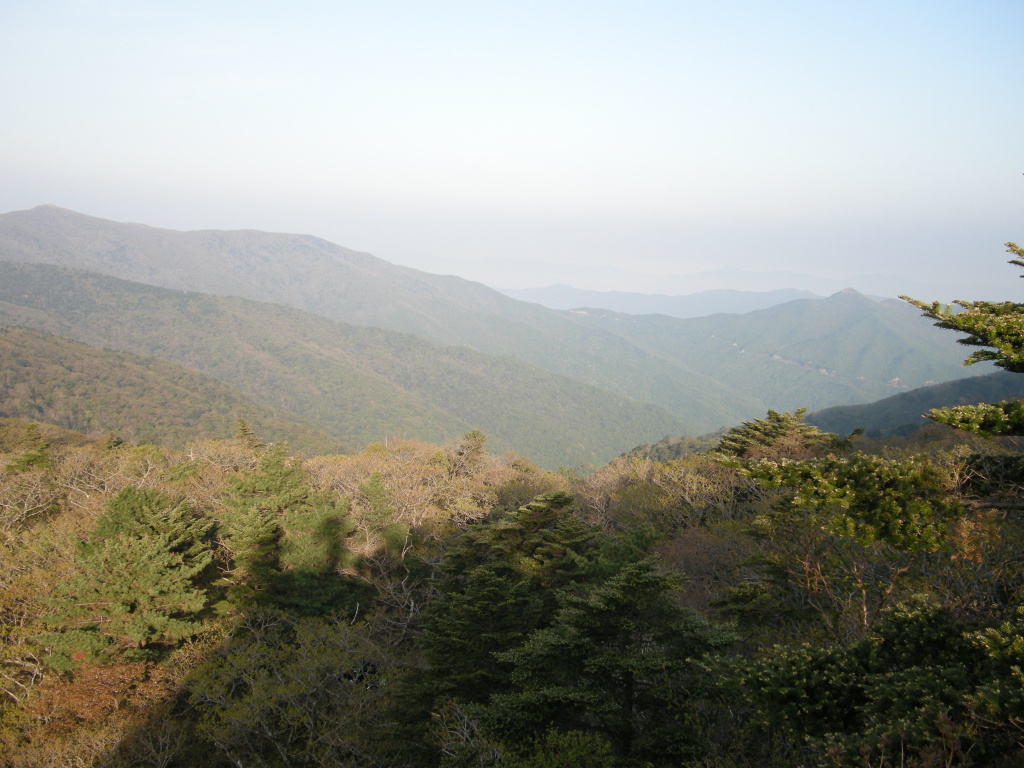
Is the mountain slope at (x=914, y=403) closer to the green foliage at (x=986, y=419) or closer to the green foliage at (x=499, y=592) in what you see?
the green foliage at (x=499, y=592)

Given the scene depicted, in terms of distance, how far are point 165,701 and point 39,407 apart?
370ft

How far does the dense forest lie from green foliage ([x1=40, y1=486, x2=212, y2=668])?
0.08 metres

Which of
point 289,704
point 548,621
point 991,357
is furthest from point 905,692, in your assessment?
point 289,704

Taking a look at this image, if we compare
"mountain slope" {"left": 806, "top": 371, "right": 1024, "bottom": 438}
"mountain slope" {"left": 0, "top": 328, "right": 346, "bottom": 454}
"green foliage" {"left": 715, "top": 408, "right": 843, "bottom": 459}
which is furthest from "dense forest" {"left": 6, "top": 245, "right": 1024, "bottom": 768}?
"mountain slope" {"left": 806, "top": 371, "right": 1024, "bottom": 438}

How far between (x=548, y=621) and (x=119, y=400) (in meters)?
122

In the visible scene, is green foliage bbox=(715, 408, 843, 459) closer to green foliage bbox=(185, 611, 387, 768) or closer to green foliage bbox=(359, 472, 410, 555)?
green foliage bbox=(359, 472, 410, 555)

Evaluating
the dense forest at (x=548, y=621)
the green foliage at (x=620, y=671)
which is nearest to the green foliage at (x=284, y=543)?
the dense forest at (x=548, y=621)

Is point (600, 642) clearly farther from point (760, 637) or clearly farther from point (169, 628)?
point (169, 628)

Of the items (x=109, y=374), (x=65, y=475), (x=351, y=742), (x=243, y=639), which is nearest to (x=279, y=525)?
(x=243, y=639)

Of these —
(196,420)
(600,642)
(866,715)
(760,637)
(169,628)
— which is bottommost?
(196,420)

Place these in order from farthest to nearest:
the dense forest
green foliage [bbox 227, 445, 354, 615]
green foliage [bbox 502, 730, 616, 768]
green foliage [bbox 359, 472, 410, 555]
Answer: green foliage [bbox 359, 472, 410, 555]
green foliage [bbox 227, 445, 354, 615]
green foliage [bbox 502, 730, 616, 768]
the dense forest

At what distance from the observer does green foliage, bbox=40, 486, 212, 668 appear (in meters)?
15.8

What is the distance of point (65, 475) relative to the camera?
27.9 meters

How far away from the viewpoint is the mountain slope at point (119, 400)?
97.0 metres
